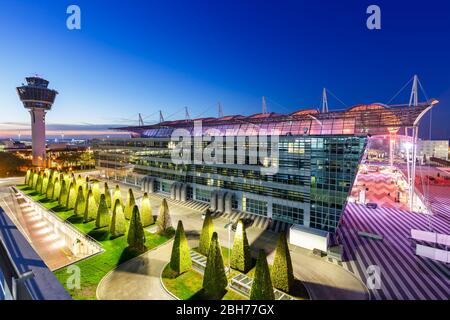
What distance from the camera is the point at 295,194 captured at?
1425 inches

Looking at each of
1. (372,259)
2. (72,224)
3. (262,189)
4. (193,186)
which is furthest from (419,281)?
(72,224)

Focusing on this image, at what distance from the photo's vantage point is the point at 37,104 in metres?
95.6

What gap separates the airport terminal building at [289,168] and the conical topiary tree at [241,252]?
40.1ft

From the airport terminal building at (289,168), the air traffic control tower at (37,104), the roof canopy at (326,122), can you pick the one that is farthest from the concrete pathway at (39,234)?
the air traffic control tower at (37,104)

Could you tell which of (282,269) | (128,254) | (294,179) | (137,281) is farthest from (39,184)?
(282,269)

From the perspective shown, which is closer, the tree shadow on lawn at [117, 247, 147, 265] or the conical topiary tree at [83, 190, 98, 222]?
the tree shadow on lawn at [117, 247, 147, 265]

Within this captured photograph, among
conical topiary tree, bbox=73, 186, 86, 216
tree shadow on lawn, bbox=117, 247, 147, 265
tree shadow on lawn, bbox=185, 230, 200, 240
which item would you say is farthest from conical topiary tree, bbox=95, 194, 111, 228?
tree shadow on lawn, bbox=185, 230, 200, 240

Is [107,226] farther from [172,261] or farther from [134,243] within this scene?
[172,261]

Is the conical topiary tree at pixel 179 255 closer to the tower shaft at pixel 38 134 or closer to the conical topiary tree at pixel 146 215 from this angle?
the conical topiary tree at pixel 146 215

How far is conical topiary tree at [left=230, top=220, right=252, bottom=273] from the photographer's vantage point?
2419cm

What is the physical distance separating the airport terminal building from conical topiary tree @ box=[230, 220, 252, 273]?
40.1 ft

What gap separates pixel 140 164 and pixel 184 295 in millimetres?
50172

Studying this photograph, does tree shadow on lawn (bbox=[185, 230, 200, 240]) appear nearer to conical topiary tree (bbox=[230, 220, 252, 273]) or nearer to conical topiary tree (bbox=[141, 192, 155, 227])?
conical topiary tree (bbox=[141, 192, 155, 227])

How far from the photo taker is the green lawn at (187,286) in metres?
20.7
